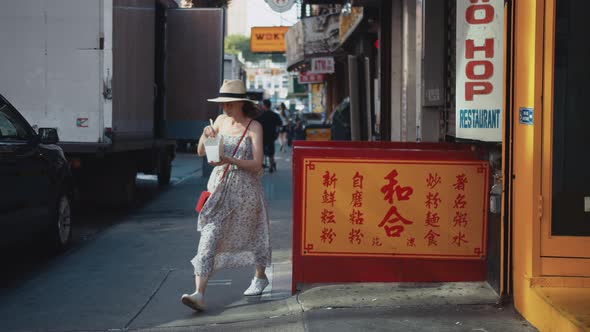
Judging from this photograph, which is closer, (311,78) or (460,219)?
(460,219)

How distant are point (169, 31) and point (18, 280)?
339 inches

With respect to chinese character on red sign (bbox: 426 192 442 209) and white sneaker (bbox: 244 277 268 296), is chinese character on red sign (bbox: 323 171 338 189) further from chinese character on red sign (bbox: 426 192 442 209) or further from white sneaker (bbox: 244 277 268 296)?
white sneaker (bbox: 244 277 268 296)

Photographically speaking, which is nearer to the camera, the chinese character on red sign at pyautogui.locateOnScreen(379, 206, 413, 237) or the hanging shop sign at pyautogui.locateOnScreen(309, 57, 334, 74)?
the chinese character on red sign at pyautogui.locateOnScreen(379, 206, 413, 237)

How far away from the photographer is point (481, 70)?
706 centimetres

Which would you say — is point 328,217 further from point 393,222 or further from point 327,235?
point 393,222

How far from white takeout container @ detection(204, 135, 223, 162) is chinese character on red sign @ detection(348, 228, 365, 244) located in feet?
4.11

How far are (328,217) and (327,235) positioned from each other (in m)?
0.14

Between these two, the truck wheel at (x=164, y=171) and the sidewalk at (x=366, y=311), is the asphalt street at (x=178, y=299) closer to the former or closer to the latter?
the sidewalk at (x=366, y=311)

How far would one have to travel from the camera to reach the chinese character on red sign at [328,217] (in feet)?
24.2

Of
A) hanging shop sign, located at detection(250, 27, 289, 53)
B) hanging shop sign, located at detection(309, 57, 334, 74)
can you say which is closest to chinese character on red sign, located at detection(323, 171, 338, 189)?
hanging shop sign, located at detection(309, 57, 334, 74)

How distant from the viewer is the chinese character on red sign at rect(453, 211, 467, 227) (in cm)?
733

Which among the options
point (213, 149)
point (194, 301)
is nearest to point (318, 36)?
point (213, 149)

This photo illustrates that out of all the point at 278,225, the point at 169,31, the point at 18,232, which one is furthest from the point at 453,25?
the point at 169,31

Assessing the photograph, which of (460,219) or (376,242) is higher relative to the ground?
(460,219)
